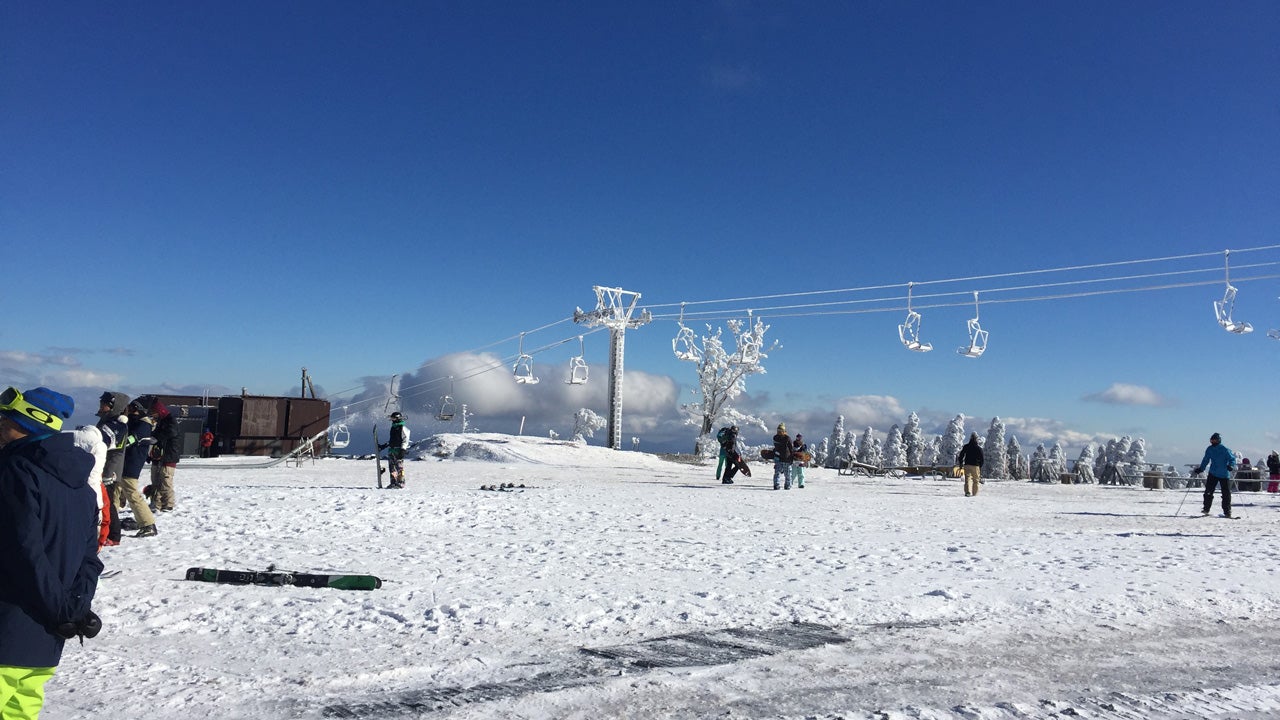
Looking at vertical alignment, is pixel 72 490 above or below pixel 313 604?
above

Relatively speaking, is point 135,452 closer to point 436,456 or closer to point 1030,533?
point 1030,533

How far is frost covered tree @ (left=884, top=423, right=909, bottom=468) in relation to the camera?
9119cm

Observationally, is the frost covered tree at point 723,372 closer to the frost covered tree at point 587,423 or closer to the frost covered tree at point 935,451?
the frost covered tree at point 587,423

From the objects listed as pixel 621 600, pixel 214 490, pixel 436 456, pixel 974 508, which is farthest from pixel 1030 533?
pixel 436 456

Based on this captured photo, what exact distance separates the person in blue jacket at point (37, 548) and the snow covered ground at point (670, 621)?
5.58 ft

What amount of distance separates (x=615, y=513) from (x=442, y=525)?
3.41 m

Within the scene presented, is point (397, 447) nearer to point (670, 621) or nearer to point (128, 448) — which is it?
point (128, 448)

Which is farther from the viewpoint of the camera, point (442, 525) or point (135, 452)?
point (442, 525)

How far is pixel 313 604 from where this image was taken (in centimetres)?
740

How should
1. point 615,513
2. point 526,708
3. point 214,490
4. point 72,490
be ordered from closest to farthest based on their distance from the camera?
point 72,490 < point 526,708 < point 615,513 < point 214,490

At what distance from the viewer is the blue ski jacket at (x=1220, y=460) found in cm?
1689

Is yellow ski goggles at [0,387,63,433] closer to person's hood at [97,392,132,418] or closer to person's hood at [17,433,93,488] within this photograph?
person's hood at [17,433,93,488]

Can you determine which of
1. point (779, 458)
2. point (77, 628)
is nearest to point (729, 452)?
point (779, 458)

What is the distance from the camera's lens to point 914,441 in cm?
9375
